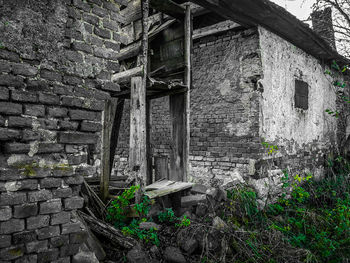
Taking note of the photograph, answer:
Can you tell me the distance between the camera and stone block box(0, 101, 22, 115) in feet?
6.23

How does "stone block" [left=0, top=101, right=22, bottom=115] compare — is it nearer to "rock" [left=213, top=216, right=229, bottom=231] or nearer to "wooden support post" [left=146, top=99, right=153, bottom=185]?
"rock" [left=213, top=216, right=229, bottom=231]

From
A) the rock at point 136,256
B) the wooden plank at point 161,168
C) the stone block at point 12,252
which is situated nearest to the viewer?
the stone block at point 12,252

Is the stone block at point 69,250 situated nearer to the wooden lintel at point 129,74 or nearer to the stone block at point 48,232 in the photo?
the stone block at point 48,232

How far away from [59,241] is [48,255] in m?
0.12

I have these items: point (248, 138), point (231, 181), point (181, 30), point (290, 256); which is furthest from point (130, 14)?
point (290, 256)

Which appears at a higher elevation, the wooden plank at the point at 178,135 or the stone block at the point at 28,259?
the wooden plank at the point at 178,135

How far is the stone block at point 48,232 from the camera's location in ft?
6.70

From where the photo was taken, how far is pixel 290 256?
314 centimetres

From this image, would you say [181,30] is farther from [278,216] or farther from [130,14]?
[278,216]

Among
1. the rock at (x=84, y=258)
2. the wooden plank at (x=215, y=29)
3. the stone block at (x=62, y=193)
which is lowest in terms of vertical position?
the rock at (x=84, y=258)

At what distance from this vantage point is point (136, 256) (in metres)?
2.73

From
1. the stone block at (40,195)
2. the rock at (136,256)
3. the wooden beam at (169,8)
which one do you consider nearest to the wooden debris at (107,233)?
the rock at (136,256)

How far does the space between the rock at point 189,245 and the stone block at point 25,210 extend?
1.86m

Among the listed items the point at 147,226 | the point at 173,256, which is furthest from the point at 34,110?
the point at 173,256
